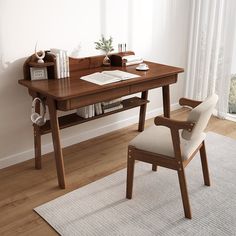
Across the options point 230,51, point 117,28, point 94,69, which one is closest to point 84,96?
point 94,69

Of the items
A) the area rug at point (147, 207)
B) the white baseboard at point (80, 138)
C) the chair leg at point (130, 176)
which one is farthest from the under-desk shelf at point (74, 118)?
the chair leg at point (130, 176)

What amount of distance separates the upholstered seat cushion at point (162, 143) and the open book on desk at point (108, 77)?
528 mm

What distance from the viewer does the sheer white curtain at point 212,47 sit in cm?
368

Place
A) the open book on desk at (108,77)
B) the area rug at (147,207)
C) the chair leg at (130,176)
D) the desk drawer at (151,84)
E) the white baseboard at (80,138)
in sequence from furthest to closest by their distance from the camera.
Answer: the white baseboard at (80,138), the desk drawer at (151,84), the open book on desk at (108,77), the chair leg at (130,176), the area rug at (147,207)

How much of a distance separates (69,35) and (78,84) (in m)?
0.60

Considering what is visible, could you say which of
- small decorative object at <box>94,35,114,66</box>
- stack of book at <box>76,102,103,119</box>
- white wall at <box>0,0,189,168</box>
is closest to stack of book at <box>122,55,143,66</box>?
small decorative object at <box>94,35,114,66</box>

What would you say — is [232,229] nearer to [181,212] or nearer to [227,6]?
[181,212]

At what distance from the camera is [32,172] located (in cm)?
279

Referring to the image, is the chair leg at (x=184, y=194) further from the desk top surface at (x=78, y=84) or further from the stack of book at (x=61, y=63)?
the stack of book at (x=61, y=63)

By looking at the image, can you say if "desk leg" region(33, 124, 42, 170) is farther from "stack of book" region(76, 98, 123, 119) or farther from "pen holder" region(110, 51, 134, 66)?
"pen holder" region(110, 51, 134, 66)

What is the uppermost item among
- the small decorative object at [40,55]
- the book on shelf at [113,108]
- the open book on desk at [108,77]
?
the small decorative object at [40,55]

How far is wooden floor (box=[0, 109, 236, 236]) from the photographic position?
86.4 inches

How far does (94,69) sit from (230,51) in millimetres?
1579

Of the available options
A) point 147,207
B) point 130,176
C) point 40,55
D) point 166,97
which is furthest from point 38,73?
point 147,207
